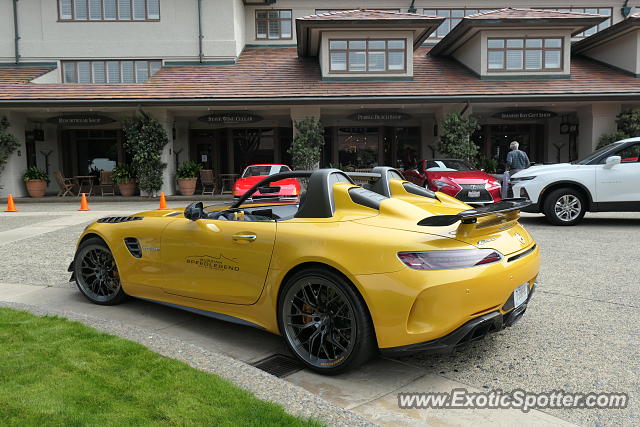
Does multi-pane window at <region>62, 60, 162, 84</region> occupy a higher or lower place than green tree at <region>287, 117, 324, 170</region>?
higher

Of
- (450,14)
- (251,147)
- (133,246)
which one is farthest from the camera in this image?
(450,14)

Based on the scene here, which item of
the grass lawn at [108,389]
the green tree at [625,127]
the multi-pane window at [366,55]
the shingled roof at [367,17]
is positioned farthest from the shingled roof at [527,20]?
the grass lawn at [108,389]

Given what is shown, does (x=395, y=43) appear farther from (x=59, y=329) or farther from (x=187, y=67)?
(x=59, y=329)

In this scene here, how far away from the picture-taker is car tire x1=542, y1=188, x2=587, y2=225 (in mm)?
9688

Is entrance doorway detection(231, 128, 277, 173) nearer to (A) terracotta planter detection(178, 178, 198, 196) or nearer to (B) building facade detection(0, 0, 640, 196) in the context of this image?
(B) building facade detection(0, 0, 640, 196)

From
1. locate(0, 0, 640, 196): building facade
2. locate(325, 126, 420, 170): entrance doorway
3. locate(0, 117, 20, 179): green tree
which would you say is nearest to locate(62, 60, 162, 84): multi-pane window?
locate(0, 0, 640, 196): building facade

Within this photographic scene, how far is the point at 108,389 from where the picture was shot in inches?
114

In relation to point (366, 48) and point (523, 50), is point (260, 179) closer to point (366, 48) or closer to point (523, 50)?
point (366, 48)

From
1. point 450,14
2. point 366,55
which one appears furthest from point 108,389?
point 450,14

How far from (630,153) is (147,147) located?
15.6 metres

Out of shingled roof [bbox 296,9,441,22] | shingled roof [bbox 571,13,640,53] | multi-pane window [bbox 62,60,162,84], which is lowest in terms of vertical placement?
multi-pane window [bbox 62,60,162,84]

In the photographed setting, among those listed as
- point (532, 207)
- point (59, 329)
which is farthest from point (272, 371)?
point (532, 207)

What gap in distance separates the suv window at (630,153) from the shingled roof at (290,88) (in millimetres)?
8884

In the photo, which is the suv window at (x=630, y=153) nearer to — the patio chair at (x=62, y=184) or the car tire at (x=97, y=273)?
the car tire at (x=97, y=273)
